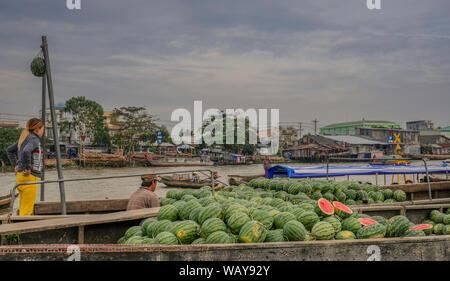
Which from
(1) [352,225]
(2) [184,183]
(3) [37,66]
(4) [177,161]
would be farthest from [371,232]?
(4) [177,161]

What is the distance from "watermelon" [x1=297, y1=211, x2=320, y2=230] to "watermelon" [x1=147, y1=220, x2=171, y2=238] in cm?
129

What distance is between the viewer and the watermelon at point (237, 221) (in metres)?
3.07

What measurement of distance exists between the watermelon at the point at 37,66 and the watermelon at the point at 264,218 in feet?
16.5

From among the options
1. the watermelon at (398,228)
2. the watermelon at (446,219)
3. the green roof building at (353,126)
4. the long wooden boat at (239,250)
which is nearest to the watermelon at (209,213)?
the long wooden boat at (239,250)

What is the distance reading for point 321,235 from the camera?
3.04 metres

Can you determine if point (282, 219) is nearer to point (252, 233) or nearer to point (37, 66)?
point (252, 233)

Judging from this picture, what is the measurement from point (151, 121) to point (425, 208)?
5172 cm

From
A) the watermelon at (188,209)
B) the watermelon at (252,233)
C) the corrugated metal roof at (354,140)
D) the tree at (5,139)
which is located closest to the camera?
the watermelon at (252,233)

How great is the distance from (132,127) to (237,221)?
54.1 m

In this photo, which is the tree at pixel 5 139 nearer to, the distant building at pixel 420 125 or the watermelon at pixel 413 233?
the watermelon at pixel 413 233
